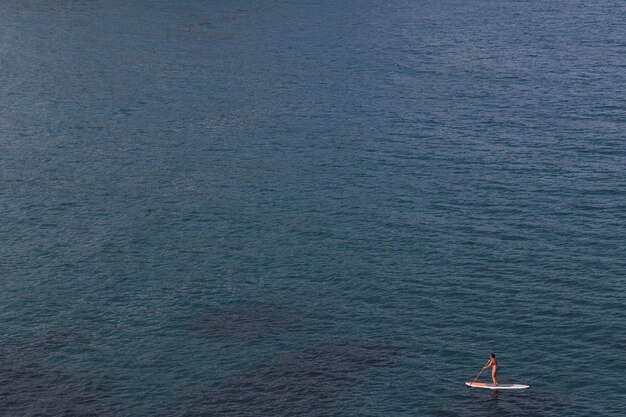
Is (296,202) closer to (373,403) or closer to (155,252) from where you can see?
(155,252)

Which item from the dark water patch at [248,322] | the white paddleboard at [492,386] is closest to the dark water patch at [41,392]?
the dark water patch at [248,322]

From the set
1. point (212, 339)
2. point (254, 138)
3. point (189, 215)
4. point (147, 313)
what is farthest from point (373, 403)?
point (254, 138)

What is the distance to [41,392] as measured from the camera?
102 metres

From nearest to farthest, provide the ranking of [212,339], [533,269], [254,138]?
1. [212,339]
2. [533,269]
3. [254,138]

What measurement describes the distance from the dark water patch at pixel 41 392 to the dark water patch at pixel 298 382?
11475 millimetres

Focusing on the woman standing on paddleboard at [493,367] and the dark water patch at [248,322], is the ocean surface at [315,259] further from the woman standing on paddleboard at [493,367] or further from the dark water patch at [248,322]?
the woman standing on paddleboard at [493,367]

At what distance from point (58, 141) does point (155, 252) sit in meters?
57.5

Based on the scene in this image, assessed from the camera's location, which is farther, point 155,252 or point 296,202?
point 296,202

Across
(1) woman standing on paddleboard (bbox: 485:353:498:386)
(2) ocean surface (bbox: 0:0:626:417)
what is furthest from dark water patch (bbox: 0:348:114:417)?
(1) woman standing on paddleboard (bbox: 485:353:498:386)

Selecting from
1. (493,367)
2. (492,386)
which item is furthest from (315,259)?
(492,386)

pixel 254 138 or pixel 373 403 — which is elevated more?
pixel 254 138

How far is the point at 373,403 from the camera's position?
9800cm

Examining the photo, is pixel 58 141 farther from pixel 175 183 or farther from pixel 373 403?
pixel 373 403

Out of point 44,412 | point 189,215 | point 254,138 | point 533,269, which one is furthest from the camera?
point 254,138
